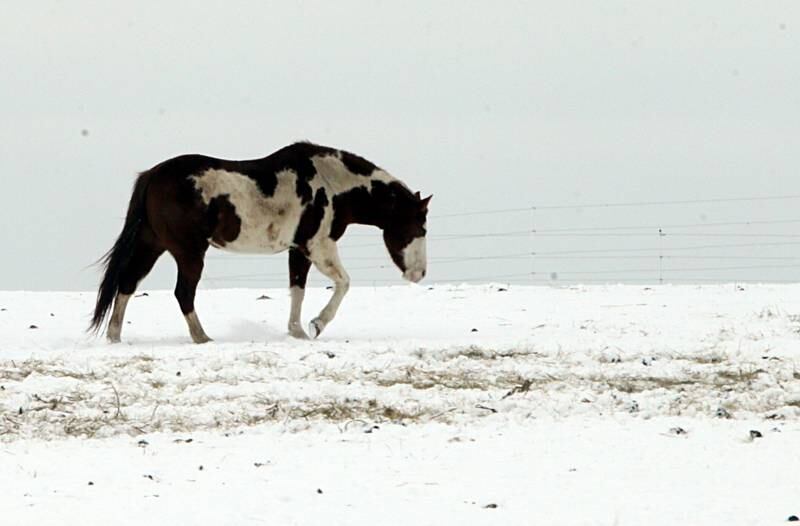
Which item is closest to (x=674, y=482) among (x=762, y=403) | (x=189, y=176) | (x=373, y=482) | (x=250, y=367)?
(x=373, y=482)

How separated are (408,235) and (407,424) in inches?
237

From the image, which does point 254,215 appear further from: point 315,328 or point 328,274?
point 315,328

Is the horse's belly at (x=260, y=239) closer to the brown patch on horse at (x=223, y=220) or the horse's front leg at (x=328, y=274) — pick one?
the brown patch on horse at (x=223, y=220)

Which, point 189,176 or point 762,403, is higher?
point 189,176

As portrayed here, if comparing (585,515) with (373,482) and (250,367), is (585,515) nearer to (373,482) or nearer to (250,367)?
(373,482)

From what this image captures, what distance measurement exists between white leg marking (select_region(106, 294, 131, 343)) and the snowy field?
21cm

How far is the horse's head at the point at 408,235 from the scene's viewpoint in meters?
13.3

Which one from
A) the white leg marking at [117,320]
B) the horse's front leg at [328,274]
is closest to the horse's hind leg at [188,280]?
the white leg marking at [117,320]

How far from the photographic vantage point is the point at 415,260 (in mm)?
13492

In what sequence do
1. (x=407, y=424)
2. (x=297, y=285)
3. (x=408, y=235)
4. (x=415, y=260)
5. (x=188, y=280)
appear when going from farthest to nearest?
1. (x=415, y=260)
2. (x=408, y=235)
3. (x=297, y=285)
4. (x=188, y=280)
5. (x=407, y=424)

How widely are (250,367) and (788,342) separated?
4.99 m

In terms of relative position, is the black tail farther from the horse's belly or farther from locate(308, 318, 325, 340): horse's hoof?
locate(308, 318, 325, 340): horse's hoof

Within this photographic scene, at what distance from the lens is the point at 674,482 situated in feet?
19.7

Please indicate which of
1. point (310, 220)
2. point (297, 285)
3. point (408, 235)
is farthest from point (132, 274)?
point (408, 235)
